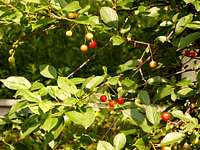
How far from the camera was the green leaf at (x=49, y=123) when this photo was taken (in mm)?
1560

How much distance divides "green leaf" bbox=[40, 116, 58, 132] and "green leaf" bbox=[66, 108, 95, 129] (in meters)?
0.06

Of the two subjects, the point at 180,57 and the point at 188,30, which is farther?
the point at 180,57

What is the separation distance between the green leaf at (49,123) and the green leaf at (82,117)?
0.06 metres

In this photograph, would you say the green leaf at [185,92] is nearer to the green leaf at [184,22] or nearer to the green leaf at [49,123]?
the green leaf at [184,22]

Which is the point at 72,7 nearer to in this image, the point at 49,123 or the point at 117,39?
the point at 117,39

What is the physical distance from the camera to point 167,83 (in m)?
2.19

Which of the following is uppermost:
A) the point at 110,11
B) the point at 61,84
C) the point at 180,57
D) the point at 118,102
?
the point at 110,11

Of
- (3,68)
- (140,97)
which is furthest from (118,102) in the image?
(3,68)

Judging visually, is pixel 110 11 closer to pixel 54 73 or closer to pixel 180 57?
pixel 54 73

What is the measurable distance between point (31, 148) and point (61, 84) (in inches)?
23.0

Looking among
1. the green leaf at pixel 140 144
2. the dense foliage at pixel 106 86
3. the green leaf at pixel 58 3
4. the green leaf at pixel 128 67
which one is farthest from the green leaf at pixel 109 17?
the green leaf at pixel 140 144

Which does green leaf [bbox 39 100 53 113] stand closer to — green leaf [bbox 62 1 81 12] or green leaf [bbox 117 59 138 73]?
green leaf [bbox 62 1 81 12]

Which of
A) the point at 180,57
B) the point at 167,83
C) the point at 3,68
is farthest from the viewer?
the point at 3,68

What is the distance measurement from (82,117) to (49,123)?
117mm
